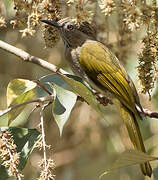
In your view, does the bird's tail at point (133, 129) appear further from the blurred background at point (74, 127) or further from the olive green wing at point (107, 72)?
the blurred background at point (74, 127)

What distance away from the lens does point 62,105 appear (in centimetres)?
269

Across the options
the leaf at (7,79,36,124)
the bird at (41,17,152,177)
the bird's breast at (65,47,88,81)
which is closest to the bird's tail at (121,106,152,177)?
the bird at (41,17,152,177)

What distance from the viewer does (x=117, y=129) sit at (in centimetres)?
503

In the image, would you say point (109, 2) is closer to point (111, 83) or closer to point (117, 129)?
point (111, 83)

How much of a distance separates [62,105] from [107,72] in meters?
1.18

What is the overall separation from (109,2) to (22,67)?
264cm

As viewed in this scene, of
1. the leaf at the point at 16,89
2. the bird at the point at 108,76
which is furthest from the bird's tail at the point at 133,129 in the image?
the leaf at the point at 16,89

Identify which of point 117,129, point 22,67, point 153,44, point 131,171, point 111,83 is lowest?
point 131,171

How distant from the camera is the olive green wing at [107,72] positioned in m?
3.74

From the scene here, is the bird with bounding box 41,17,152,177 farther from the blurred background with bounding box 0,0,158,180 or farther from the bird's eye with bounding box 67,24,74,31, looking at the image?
the blurred background with bounding box 0,0,158,180

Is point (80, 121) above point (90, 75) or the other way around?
the other way around

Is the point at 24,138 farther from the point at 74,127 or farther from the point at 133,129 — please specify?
the point at 74,127

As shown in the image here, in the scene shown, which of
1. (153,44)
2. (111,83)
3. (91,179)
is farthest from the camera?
(91,179)

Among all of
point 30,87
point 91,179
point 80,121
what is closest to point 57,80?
point 30,87
